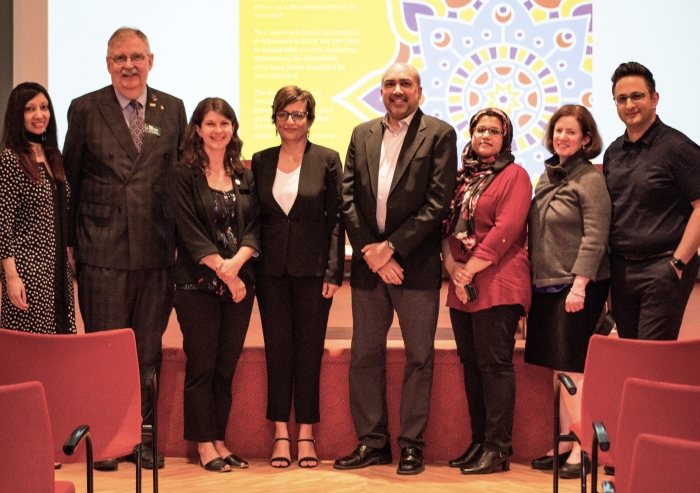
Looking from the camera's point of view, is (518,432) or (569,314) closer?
(569,314)

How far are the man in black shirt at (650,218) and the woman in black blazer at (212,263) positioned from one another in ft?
5.09

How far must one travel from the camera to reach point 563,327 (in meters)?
3.39

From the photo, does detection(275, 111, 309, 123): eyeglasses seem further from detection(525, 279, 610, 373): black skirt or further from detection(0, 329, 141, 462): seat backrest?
detection(0, 329, 141, 462): seat backrest

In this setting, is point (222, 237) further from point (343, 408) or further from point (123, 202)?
point (343, 408)

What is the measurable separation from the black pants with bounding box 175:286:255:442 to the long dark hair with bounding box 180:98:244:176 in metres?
0.55

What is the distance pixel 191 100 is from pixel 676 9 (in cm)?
318

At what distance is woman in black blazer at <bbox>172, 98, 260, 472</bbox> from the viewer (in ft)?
11.3

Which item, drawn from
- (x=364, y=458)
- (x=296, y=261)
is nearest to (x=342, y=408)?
(x=364, y=458)

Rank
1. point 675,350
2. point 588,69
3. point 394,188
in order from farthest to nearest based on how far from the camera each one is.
A: point 588,69, point 394,188, point 675,350

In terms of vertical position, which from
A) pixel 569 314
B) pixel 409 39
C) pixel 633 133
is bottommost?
pixel 569 314

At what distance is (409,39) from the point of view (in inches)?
208

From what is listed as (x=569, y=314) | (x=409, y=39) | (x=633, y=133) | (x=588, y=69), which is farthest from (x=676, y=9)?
(x=569, y=314)

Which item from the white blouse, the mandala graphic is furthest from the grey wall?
the white blouse

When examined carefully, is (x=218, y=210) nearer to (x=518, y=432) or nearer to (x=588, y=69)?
(x=518, y=432)
